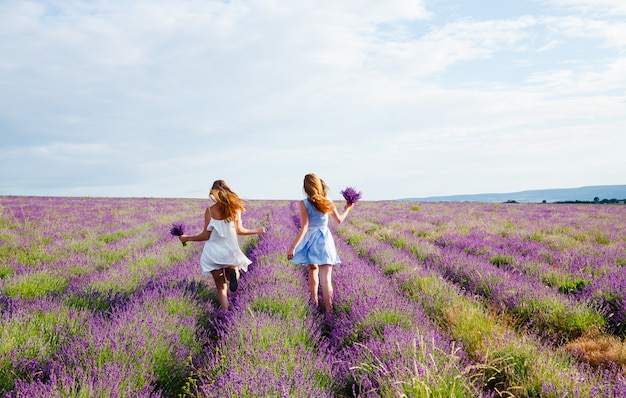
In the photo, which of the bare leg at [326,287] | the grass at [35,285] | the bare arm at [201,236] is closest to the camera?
the bare leg at [326,287]

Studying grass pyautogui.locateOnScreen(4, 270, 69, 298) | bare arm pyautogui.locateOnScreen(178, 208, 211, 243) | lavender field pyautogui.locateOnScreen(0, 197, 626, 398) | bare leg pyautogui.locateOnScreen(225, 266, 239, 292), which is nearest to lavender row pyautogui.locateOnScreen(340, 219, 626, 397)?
lavender field pyautogui.locateOnScreen(0, 197, 626, 398)

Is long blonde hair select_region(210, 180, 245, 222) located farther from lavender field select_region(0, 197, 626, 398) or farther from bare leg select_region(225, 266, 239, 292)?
lavender field select_region(0, 197, 626, 398)

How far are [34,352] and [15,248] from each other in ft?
20.6

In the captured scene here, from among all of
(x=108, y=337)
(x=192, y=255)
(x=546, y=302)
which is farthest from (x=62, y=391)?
(x=192, y=255)

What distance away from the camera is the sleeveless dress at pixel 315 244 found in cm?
482

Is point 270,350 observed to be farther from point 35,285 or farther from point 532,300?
point 35,285

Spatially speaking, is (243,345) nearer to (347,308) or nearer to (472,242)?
(347,308)

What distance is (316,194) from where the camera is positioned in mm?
4785

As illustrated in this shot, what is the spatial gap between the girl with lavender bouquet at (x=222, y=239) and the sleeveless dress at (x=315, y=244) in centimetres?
56

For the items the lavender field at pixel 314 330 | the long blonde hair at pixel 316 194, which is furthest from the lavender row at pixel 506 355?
the long blonde hair at pixel 316 194

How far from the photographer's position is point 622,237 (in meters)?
10.2

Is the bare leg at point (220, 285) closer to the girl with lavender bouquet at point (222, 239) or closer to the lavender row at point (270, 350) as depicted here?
the girl with lavender bouquet at point (222, 239)

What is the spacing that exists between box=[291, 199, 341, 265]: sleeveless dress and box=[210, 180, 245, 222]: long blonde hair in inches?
33.6

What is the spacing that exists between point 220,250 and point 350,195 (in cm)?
175
